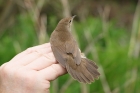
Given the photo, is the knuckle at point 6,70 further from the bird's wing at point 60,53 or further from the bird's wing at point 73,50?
the bird's wing at point 73,50

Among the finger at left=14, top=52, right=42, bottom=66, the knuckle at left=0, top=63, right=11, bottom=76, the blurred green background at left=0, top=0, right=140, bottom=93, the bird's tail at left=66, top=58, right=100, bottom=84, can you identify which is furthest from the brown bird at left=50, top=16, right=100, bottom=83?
the blurred green background at left=0, top=0, right=140, bottom=93

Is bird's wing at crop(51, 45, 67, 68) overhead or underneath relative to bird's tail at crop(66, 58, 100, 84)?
overhead

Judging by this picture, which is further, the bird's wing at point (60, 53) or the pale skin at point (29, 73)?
the bird's wing at point (60, 53)

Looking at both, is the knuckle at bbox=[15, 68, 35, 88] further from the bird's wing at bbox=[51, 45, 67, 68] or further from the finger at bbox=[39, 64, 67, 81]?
the bird's wing at bbox=[51, 45, 67, 68]

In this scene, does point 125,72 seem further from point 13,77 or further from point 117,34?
point 13,77

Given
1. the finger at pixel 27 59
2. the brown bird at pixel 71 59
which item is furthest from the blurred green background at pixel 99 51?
the finger at pixel 27 59
